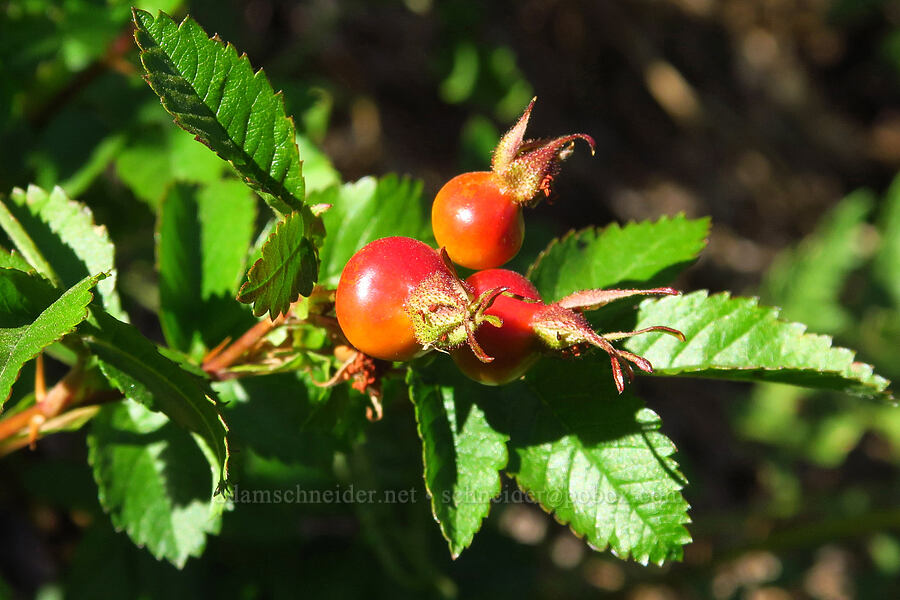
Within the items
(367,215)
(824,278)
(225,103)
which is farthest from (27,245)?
(824,278)

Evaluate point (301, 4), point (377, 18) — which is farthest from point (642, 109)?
point (301, 4)

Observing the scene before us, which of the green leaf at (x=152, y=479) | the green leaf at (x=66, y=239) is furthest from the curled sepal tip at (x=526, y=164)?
the green leaf at (x=152, y=479)

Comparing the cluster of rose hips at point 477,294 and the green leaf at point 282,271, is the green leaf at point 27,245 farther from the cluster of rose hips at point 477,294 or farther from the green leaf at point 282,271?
the cluster of rose hips at point 477,294

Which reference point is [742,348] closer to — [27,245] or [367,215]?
[367,215]

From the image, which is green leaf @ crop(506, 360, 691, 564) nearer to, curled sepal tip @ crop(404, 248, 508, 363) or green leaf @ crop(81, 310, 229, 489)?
curled sepal tip @ crop(404, 248, 508, 363)

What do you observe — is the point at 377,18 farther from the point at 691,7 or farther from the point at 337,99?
the point at 691,7
